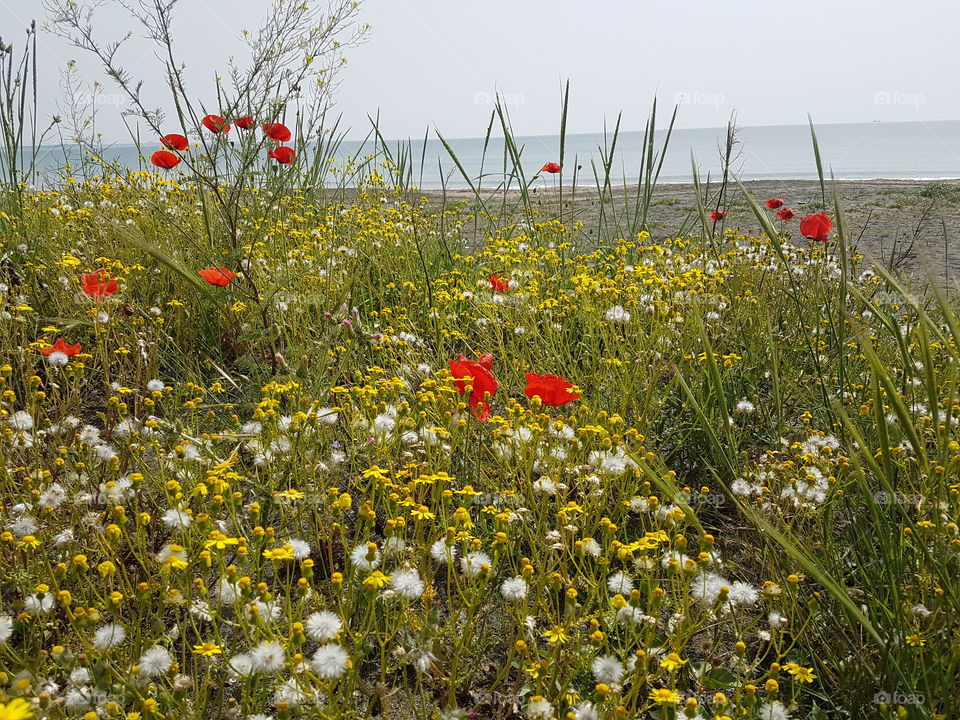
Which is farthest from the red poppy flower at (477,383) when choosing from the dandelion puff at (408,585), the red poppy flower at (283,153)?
the red poppy flower at (283,153)

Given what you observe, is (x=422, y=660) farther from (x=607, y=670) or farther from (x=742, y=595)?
(x=742, y=595)

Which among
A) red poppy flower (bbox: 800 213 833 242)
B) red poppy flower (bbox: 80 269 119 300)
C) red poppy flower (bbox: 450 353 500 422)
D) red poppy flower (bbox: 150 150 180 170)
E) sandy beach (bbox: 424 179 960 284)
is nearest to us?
red poppy flower (bbox: 450 353 500 422)

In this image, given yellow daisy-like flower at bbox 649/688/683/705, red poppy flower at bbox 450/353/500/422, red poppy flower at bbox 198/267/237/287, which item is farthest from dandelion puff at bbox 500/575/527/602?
red poppy flower at bbox 198/267/237/287

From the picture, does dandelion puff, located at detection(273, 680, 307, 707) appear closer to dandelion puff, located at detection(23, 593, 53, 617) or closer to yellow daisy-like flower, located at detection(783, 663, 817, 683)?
dandelion puff, located at detection(23, 593, 53, 617)

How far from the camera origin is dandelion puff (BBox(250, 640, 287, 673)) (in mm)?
1177

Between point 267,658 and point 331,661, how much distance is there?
105 mm

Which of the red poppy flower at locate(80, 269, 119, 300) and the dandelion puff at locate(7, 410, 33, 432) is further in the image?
the red poppy flower at locate(80, 269, 119, 300)

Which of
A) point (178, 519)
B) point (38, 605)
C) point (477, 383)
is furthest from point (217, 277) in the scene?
point (38, 605)

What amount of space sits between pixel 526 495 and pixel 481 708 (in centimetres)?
53

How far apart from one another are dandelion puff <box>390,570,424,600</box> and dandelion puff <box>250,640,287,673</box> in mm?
221

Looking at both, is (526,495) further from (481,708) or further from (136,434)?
(136,434)

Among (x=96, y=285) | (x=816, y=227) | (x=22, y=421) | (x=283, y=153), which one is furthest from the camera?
(x=283, y=153)

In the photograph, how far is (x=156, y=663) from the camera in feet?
4.15

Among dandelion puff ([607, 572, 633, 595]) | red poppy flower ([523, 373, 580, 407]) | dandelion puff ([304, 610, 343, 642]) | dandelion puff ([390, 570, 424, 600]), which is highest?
red poppy flower ([523, 373, 580, 407])
